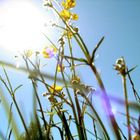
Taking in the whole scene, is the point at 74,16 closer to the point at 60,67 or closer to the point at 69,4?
the point at 69,4

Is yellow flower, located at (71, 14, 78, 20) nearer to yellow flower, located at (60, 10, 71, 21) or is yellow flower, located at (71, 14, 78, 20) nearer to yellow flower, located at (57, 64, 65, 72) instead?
yellow flower, located at (60, 10, 71, 21)

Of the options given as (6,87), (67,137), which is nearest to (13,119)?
(67,137)

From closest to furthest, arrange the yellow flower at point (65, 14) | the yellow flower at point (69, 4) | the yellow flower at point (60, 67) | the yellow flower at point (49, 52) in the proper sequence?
the yellow flower at point (60, 67) → the yellow flower at point (49, 52) → the yellow flower at point (65, 14) → the yellow flower at point (69, 4)

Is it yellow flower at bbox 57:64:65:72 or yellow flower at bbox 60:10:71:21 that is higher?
yellow flower at bbox 60:10:71:21

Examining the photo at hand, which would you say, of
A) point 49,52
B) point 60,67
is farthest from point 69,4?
point 60,67

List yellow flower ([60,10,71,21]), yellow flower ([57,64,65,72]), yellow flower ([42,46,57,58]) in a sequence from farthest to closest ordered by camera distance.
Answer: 1. yellow flower ([60,10,71,21])
2. yellow flower ([42,46,57,58])
3. yellow flower ([57,64,65,72])

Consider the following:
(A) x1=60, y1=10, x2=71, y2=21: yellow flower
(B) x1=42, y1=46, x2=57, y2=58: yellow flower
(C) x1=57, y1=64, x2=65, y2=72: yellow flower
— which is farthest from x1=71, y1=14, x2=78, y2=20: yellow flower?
(C) x1=57, y1=64, x2=65, y2=72: yellow flower

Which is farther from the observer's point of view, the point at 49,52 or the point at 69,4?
the point at 69,4

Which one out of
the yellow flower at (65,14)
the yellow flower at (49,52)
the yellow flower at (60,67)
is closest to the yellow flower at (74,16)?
the yellow flower at (65,14)

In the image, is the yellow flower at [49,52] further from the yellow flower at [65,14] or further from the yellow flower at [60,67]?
the yellow flower at [65,14]

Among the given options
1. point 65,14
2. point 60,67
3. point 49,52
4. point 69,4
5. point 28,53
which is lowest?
point 60,67

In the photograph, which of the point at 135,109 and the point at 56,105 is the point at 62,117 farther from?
the point at 135,109
